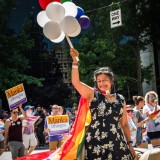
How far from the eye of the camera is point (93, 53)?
2220 centimetres

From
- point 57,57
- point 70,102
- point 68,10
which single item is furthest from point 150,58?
point 68,10

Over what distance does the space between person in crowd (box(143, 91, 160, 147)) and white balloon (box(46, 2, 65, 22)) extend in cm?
555

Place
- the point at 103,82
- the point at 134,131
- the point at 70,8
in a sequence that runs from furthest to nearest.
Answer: the point at 134,131 < the point at 70,8 < the point at 103,82

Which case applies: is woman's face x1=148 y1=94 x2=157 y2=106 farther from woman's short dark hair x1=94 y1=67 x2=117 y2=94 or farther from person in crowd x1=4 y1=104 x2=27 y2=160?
woman's short dark hair x1=94 y1=67 x2=117 y2=94

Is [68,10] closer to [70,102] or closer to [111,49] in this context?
[111,49]

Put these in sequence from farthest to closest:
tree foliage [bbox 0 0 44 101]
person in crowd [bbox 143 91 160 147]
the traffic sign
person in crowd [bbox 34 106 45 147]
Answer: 1. tree foliage [bbox 0 0 44 101]
2. person in crowd [bbox 34 106 45 147]
3. the traffic sign
4. person in crowd [bbox 143 91 160 147]

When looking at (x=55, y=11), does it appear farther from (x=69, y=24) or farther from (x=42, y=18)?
(x=42, y=18)

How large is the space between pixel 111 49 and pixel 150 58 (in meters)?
6.55

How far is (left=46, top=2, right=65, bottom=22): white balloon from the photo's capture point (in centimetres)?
430

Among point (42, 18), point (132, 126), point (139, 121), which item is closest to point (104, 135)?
point (42, 18)

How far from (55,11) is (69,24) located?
211mm

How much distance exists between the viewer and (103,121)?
3875 mm

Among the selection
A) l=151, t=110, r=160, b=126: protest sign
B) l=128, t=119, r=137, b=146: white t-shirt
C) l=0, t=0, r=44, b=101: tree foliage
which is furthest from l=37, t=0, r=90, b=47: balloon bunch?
l=0, t=0, r=44, b=101: tree foliage

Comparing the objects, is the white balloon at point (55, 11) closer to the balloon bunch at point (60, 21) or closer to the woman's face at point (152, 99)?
the balloon bunch at point (60, 21)
